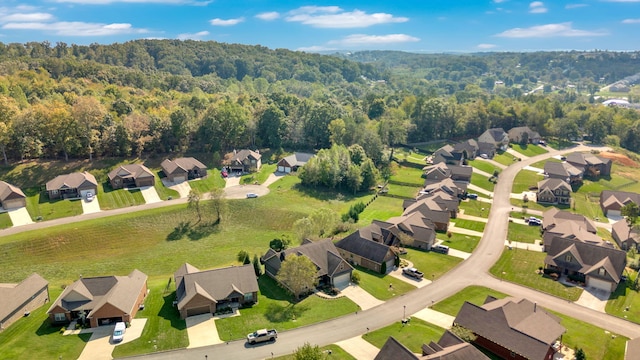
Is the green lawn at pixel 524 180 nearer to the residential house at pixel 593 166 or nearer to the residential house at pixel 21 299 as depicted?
the residential house at pixel 593 166

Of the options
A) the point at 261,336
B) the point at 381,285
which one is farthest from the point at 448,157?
the point at 261,336

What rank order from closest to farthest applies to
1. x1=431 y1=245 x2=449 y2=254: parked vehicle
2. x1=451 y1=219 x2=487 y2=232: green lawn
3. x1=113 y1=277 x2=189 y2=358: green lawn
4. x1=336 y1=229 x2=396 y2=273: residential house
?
x1=113 y1=277 x2=189 y2=358: green lawn < x1=336 y1=229 x2=396 y2=273: residential house < x1=431 y1=245 x2=449 y2=254: parked vehicle < x1=451 y1=219 x2=487 y2=232: green lawn

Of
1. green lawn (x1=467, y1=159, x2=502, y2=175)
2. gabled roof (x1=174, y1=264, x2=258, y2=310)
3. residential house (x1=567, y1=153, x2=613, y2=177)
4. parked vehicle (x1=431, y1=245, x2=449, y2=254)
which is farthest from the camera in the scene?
green lawn (x1=467, y1=159, x2=502, y2=175)

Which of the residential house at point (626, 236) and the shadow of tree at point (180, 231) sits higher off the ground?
the shadow of tree at point (180, 231)

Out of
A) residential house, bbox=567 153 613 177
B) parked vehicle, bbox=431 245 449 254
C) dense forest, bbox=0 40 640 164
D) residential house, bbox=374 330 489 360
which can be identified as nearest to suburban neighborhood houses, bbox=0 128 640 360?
residential house, bbox=374 330 489 360

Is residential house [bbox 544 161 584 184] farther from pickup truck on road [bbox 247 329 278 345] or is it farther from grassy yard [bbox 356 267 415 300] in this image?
pickup truck on road [bbox 247 329 278 345]

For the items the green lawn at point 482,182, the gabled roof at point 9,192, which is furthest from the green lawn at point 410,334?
the gabled roof at point 9,192

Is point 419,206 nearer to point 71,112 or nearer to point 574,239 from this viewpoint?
point 574,239
